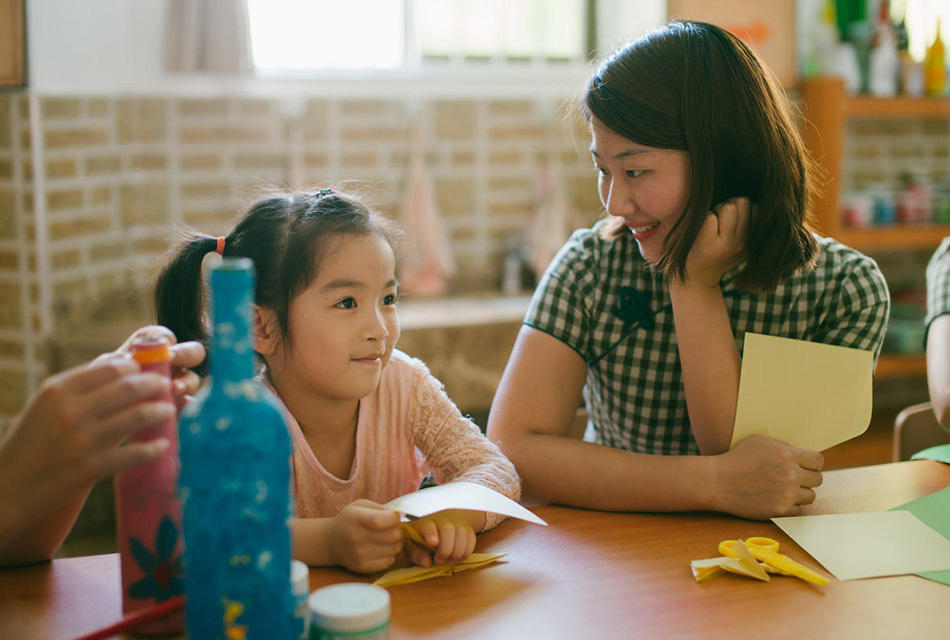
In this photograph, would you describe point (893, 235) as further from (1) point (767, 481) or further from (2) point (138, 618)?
(2) point (138, 618)

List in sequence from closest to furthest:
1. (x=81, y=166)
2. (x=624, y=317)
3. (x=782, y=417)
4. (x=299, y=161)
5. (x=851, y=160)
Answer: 1. (x=782, y=417)
2. (x=624, y=317)
3. (x=81, y=166)
4. (x=299, y=161)
5. (x=851, y=160)

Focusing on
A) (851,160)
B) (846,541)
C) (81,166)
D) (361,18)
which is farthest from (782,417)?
(851,160)

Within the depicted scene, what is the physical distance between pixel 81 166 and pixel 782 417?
205 centimetres

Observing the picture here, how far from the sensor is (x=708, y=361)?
1257 mm

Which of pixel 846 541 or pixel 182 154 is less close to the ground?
pixel 182 154

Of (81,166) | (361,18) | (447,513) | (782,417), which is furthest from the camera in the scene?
(361,18)

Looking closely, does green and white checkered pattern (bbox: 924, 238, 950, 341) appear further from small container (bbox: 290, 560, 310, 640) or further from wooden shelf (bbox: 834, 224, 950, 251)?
wooden shelf (bbox: 834, 224, 950, 251)

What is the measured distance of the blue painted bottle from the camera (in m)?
0.64

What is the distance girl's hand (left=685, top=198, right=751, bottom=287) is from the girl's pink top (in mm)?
372

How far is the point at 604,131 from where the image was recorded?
1264 millimetres

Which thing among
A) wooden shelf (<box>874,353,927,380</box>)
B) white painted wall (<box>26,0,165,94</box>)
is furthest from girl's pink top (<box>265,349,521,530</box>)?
wooden shelf (<box>874,353,927,380</box>)

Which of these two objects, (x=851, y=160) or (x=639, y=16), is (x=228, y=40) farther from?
(x=851, y=160)

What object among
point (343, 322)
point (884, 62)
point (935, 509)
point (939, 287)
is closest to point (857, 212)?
point (884, 62)

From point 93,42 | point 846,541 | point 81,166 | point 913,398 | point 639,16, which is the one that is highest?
point 639,16
